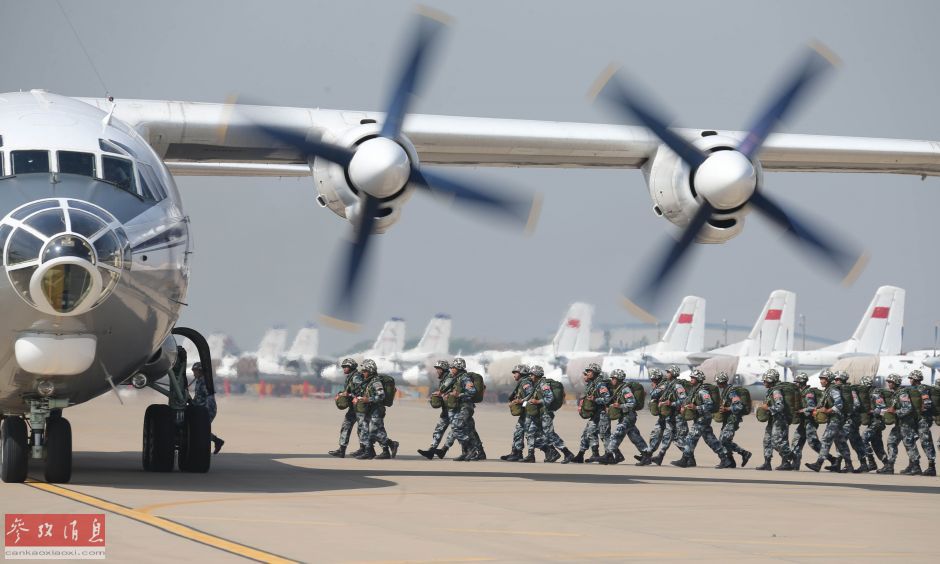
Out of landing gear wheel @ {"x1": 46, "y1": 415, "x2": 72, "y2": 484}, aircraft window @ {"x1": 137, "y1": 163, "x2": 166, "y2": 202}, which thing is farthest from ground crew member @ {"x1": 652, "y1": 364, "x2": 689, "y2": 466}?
landing gear wheel @ {"x1": 46, "y1": 415, "x2": 72, "y2": 484}

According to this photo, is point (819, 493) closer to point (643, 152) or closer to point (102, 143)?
point (643, 152)

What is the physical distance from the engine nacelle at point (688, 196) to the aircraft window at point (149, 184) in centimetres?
666

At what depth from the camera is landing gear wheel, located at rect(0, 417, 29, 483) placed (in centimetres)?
1218

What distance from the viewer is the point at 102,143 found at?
41.3 ft

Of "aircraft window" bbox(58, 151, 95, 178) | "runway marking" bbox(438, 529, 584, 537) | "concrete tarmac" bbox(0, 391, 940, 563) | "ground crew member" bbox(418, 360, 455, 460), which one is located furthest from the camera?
"ground crew member" bbox(418, 360, 455, 460)

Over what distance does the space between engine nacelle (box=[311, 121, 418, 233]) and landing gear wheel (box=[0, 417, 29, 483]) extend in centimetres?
461

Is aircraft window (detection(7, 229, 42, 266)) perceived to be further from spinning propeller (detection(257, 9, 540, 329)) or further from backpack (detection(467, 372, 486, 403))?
backpack (detection(467, 372, 486, 403))

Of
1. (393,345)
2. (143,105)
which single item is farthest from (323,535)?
(393,345)

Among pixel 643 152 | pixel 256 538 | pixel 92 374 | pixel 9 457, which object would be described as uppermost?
pixel 643 152

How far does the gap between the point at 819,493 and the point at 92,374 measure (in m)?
8.15

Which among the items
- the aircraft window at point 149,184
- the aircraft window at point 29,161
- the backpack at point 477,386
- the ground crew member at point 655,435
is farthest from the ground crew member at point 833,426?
the aircraft window at point 29,161

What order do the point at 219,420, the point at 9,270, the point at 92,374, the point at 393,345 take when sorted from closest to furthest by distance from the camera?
the point at 9,270 < the point at 92,374 < the point at 219,420 < the point at 393,345

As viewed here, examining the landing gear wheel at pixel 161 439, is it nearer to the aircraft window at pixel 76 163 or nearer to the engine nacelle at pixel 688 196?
the aircraft window at pixel 76 163

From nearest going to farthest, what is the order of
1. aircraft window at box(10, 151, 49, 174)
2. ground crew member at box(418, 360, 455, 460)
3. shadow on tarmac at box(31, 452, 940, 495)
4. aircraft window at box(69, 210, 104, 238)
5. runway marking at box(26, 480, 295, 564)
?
runway marking at box(26, 480, 295, 564)
aircraft window at box(69, 210, 104, 238)
aircraft window at box(10, 151, 49, 174)
shadow on tarmac at box(31, 452, 940, 495)
ground crew member at box(418, 360, 455, 460)
